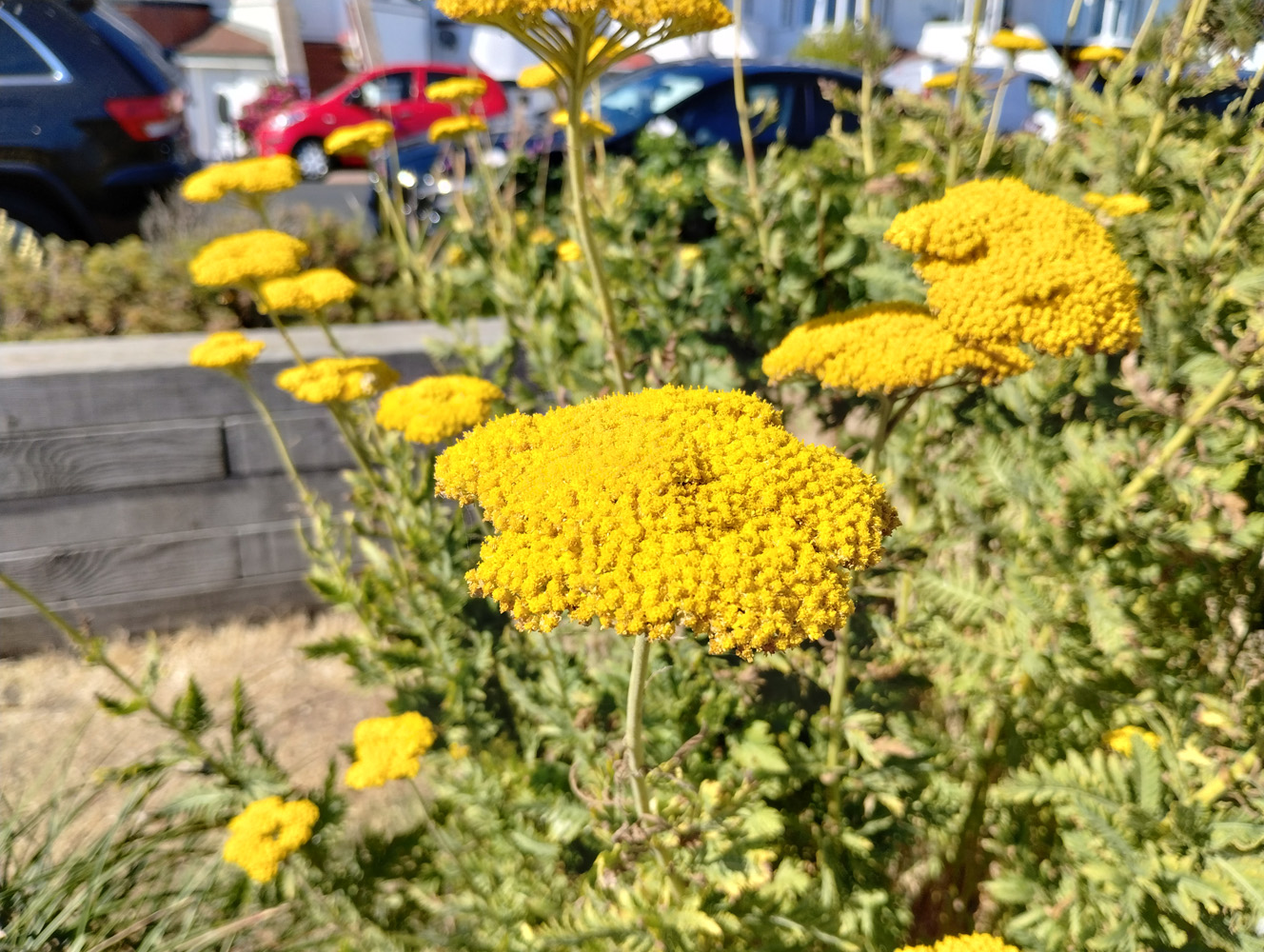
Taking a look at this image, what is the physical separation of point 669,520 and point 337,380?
47.8 inches

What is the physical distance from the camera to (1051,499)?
1.55m

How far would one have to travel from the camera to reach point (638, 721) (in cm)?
105

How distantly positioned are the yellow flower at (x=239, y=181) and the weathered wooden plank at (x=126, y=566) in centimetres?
163

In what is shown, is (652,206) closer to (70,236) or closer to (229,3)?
(70,236)

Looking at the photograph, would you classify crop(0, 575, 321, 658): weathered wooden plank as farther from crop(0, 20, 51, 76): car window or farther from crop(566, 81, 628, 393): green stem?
crop(0, 20, 51, 76): car window

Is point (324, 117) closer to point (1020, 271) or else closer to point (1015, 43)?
point (1015, 43)

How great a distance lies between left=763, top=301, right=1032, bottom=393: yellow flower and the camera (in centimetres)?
121

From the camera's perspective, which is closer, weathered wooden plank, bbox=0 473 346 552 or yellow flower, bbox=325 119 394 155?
yellow flower, bbox=325 119 394 155

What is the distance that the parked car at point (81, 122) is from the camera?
4941 mm

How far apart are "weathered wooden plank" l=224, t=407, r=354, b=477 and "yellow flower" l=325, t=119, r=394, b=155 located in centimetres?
105

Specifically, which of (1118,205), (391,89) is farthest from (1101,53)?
(391,89)

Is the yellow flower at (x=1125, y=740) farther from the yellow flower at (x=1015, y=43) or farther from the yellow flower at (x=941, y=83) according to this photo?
the yellow flower at (x=1015, y=43)

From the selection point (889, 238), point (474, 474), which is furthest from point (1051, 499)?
point (474, 474)

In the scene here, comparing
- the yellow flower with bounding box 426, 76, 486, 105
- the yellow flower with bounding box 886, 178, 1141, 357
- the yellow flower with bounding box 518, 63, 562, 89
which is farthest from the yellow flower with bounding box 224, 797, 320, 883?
the yellow flower with bounding box 426, 76, 486, 105
